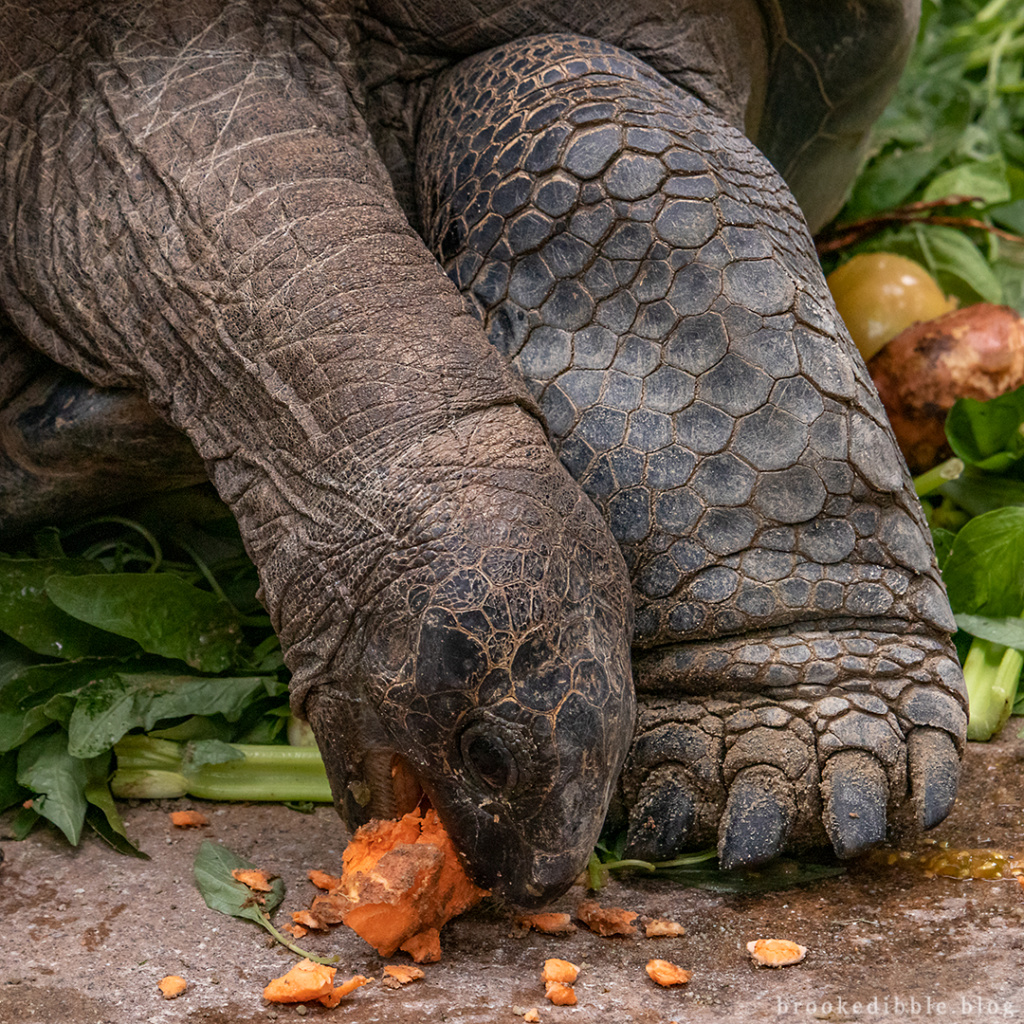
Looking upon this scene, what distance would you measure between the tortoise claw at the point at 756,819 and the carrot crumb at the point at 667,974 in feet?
0.66

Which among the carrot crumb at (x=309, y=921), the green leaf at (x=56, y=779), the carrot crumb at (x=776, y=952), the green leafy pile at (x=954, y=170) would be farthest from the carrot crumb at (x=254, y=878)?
the green leafy pile at (x=954, y=170)

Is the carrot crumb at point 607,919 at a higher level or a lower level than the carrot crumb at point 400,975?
lower

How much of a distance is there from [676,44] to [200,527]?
1.37m

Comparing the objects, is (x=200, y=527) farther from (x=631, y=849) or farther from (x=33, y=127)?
(x=631, y=849)

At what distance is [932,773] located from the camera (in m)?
1.71

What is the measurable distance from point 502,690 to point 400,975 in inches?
15.6

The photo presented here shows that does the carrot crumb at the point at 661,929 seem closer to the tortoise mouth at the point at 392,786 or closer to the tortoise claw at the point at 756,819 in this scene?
the tortoise claw at the point at 756,819

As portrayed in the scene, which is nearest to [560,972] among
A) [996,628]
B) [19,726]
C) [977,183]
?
[19,726]

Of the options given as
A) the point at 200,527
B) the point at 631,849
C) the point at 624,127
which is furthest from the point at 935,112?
the point at 631,849

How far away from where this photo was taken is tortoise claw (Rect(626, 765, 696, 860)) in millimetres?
1754

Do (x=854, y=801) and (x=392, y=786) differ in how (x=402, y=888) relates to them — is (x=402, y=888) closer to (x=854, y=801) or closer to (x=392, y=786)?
(x=392, y=786)

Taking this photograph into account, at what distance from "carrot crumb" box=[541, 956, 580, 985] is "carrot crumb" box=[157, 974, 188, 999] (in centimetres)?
45

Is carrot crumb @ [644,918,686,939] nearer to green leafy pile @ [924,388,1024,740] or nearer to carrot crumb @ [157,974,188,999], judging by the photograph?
carrot crumb @ [157,974,188,999]

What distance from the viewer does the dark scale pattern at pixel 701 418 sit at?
1.79m
